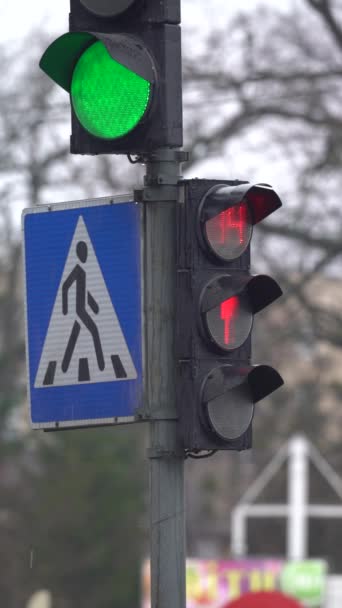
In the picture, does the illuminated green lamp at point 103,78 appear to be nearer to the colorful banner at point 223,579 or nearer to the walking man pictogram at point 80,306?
the walking man pictogram at point 80,306

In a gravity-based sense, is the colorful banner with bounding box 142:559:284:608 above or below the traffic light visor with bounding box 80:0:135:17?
below

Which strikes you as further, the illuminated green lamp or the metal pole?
the metal pole

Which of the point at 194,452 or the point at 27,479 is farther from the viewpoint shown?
the point at 27,479

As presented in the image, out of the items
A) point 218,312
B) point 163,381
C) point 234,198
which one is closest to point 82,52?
point 234,198

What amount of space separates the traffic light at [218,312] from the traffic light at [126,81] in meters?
0.24

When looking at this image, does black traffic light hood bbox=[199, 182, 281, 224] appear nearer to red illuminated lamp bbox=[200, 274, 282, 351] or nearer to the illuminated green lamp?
red illuminated lamp bbox=[200, 274, 282, 351]

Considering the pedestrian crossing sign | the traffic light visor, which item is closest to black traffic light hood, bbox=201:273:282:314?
the pedestrian crossing sign

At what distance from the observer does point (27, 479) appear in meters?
44.2

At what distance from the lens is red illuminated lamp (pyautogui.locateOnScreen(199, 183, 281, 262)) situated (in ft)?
18.8

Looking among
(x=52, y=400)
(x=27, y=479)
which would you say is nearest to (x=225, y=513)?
(x=27, y=479)

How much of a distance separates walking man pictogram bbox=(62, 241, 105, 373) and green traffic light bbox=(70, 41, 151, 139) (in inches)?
17.7

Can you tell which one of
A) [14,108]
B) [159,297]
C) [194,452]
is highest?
[14,108]

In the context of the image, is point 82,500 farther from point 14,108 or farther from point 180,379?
point 180,379

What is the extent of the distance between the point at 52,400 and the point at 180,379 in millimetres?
518
